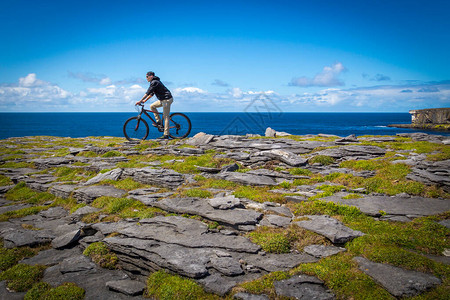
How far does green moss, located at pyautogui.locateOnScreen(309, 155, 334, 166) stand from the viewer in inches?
652

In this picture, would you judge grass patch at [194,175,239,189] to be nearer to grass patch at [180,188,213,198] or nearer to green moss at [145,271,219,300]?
grass patch at [180,188,213,198]

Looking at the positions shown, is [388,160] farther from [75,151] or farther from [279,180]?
[75,151]

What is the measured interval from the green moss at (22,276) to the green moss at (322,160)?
14.4 meters

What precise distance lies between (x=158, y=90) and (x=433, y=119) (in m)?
164

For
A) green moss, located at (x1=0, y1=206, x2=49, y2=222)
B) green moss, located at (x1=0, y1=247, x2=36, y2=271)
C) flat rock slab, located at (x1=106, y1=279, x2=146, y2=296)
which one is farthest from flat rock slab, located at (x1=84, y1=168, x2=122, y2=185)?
flat rock slab, located at (x1=106, y1=279, x2=146, y2=296)

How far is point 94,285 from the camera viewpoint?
7223 millimetres

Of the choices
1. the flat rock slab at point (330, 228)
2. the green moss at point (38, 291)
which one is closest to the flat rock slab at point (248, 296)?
the flat rock slab at point (330, 228)

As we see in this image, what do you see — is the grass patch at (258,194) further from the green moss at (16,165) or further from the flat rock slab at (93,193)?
the green moss at (16,165)

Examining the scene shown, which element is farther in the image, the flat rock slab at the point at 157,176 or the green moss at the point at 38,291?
the flat rock slab at the point at 157,176

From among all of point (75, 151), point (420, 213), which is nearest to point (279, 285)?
point (420, 213)

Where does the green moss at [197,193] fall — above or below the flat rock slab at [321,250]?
above

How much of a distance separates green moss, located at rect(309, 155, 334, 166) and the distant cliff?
13759 cm

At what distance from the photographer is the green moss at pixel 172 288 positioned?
20.6ft

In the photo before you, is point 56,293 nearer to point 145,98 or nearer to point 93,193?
point 93,193
